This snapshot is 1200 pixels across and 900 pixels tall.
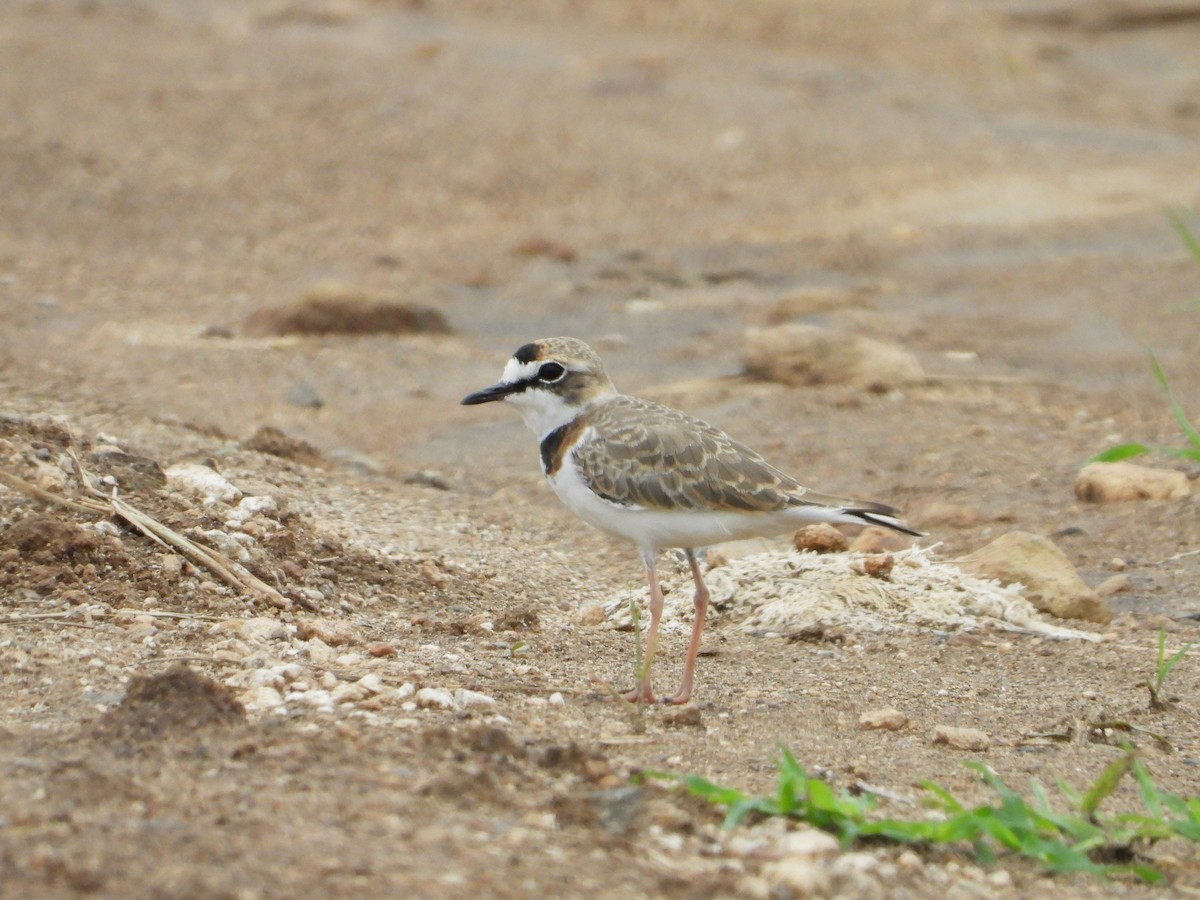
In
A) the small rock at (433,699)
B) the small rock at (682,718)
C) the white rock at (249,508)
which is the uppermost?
the small rock at (433,699)

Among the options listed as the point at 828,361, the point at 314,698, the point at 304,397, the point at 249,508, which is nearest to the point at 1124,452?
the point at 314,698

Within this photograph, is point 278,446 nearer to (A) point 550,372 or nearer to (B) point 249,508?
(B) point 249,508

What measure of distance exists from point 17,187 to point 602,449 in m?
7.80

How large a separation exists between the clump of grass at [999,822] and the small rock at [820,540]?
220 centimetres

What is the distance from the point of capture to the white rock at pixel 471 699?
3.90m

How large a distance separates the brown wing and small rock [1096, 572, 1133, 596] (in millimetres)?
1701

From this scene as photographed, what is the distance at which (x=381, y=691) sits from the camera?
Answer: 12.8 feet

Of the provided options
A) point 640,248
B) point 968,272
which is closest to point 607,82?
point 640,248

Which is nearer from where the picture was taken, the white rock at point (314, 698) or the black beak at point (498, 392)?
the white rock at point (314, 698)

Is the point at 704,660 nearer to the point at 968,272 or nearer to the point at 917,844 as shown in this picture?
the point at 917,844

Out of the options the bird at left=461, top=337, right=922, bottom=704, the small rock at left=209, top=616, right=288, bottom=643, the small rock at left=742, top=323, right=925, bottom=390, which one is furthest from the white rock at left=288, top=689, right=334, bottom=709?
the small rock at left=742, top=323, right=925, bottom=390

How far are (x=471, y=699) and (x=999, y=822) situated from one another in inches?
51.3

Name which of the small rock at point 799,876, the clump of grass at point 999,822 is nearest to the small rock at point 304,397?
the clump of grass at point 999,822

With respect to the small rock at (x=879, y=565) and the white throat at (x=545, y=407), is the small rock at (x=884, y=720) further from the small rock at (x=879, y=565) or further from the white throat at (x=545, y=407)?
the white throat at (x=545, y=407)
